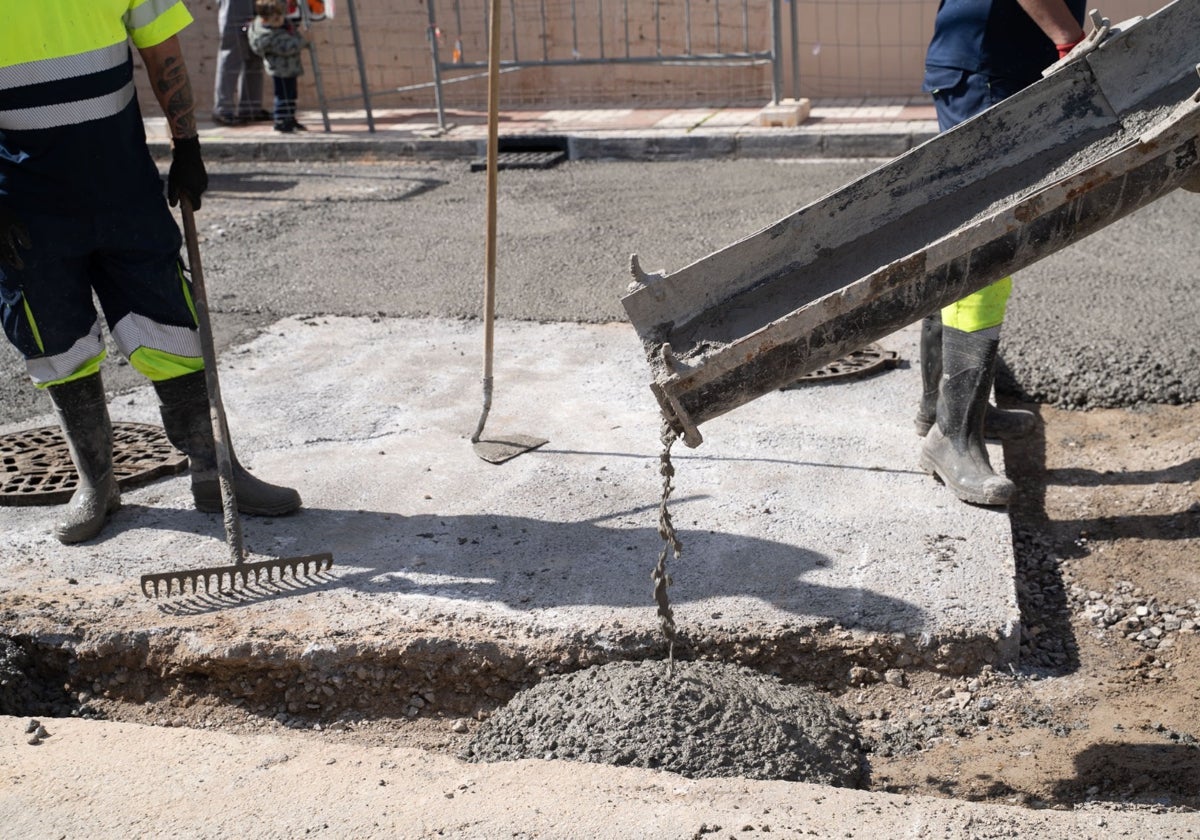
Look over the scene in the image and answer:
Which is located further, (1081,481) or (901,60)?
(901,60)

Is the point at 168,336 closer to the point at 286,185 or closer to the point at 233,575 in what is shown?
the point at 233,575

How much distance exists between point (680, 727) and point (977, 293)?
5.87ft

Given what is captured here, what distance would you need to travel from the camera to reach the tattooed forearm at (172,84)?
3.71m

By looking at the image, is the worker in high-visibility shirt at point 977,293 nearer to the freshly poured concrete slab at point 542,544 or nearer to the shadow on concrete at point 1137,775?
the freshly poured concrete slab at point 542,544

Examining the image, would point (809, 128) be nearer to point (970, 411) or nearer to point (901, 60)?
point (901, 60)

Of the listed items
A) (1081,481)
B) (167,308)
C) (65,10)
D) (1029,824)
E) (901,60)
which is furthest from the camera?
(901,60)

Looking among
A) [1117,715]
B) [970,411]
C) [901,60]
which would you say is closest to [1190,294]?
[970,411]

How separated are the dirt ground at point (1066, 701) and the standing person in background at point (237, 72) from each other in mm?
10139

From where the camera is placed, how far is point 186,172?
373cm

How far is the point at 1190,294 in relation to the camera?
18.4 ft

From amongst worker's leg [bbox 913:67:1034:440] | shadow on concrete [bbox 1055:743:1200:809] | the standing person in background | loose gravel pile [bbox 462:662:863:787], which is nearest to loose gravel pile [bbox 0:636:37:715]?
loose gravel pile [bbox 462:662:863:787]

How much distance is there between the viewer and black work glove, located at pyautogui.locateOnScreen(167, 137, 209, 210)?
3729 millimetres

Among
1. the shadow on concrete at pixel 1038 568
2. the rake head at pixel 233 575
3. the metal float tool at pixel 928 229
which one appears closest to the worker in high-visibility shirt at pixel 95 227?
the rake head at pixel 233 575

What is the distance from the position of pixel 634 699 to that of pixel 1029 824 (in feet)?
3.02
